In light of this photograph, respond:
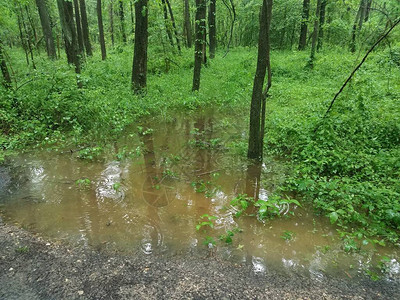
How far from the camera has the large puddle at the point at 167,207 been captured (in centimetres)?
348

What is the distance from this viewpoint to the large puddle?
3477 millimetres

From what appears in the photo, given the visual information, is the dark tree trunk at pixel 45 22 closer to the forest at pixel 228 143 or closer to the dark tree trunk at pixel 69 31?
the forest at pixel 228 143

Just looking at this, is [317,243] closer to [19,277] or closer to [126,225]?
[126,225]

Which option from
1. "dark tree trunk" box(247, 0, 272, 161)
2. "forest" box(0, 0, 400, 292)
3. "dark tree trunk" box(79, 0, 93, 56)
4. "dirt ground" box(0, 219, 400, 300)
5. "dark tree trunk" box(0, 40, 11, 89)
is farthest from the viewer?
"dark tree trunk" box(79, 0, 93, 56)

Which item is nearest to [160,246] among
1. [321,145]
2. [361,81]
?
[321,145]

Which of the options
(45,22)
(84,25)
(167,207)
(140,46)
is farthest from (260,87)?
(84,25)

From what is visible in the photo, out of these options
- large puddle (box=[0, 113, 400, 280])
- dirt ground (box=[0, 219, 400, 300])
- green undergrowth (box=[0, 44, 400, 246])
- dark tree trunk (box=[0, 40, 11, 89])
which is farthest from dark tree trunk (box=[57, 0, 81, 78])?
dirt ground (box=[0, 219, 400, 300])

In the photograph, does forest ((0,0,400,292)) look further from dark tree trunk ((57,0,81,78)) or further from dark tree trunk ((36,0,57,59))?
dark tree trunk ((36,0,57,59))

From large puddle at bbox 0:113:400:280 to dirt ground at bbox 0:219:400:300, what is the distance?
0.17 m

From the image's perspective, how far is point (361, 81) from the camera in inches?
383

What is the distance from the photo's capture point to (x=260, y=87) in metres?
5.55

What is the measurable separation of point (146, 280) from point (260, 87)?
14.1ft

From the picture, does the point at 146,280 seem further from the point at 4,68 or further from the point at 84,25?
the point at 84,25

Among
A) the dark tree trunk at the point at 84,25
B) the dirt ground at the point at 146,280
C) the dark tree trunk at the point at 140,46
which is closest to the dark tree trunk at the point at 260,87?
the dirt ground at the point at 146,280
